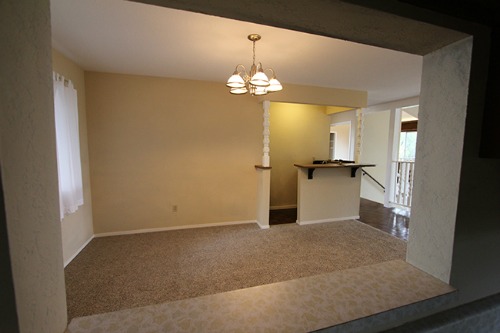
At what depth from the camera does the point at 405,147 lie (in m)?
6.73

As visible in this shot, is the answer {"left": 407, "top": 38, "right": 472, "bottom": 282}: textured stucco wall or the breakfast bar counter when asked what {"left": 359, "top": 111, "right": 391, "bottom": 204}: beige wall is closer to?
the breakfast bar counter

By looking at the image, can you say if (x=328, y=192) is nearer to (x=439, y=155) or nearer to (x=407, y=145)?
(x=439, y=155)

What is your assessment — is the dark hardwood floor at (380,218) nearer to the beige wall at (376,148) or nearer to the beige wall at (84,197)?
the beige wall at (376,148)

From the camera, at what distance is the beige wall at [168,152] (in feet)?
10.4

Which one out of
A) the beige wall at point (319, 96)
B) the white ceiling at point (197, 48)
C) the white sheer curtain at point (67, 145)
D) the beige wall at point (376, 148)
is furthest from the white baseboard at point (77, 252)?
the beige wall at point (376, 148)

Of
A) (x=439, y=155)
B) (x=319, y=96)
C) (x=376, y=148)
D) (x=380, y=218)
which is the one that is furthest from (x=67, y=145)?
(x=376, y=148)

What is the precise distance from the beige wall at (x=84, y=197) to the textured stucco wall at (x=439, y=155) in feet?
10.6

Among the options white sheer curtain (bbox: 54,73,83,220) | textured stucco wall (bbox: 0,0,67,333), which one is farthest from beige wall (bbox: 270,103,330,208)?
textured stucco wall (bbox: 0,0,67,333)

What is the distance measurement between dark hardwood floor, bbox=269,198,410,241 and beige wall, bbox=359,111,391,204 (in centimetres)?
121

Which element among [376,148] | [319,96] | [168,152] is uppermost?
[319,96]

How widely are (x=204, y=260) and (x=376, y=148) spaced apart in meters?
6.00

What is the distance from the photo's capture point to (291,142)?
5.17 metres

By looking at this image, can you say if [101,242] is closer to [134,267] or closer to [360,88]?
[134,267]

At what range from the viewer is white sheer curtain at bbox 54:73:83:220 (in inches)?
87.8
